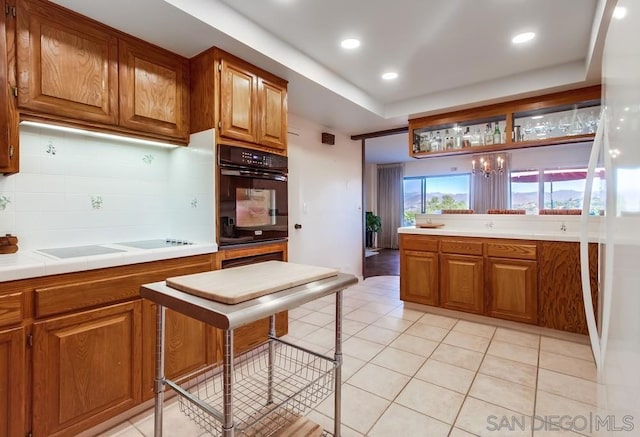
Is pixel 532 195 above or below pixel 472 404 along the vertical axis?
above

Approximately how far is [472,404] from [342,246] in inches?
108

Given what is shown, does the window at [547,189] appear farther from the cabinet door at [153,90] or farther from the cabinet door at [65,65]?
the cabinet door at [65,65]

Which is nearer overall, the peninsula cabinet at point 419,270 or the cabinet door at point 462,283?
the cabinet door at point 462,283

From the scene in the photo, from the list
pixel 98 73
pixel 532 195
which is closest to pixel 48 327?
pixel 98 73

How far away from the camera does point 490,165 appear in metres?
5.29

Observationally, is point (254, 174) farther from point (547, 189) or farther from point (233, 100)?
point (547, 189)

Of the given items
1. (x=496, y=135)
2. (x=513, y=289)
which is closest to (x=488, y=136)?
(x=496, y=135)

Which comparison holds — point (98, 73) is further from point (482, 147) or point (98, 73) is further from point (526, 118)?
point (526, 118)

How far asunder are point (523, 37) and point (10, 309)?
3.36 meters

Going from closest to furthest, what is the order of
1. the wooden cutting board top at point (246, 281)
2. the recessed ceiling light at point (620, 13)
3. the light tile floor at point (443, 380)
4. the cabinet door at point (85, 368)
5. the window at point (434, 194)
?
the recessed ceiling light at point (620, 13)
the wooden cutting board top at point (246, 281)
the cabinet door at point (85, 368)
the light tile floor at point (443, 380)
the window at point (434, 194)

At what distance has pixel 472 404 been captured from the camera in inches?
69.3

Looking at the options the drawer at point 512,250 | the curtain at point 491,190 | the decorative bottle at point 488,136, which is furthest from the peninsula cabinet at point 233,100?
Answer: the curtain at point 491,190

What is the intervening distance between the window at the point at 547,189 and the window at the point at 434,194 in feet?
3.36

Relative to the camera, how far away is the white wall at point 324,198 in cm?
358
